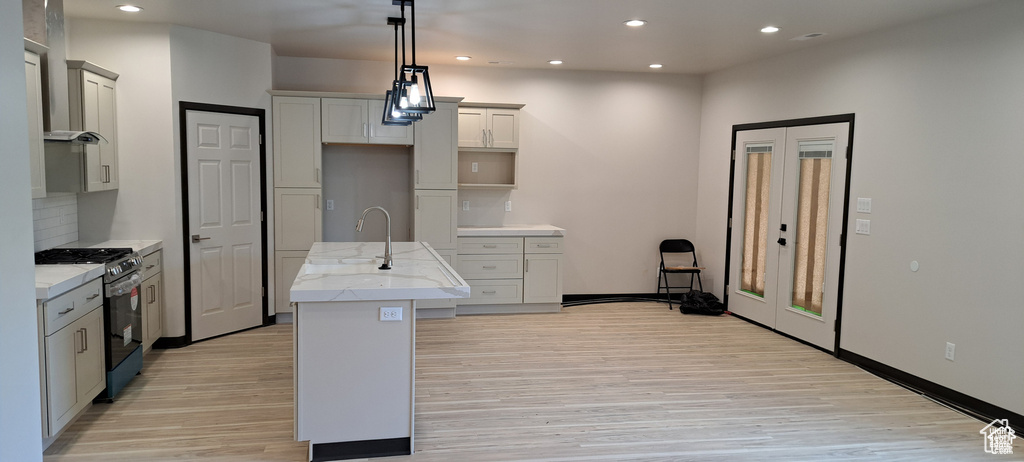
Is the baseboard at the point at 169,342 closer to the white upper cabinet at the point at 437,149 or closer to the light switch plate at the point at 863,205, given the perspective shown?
the white upper cabinet at the point at 437,149

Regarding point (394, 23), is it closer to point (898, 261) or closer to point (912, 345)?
point (898, 261)

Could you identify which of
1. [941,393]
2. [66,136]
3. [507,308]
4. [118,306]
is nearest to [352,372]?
[118,306]

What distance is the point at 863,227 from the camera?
5.07 meters

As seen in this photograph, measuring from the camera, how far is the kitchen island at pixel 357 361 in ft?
10.5

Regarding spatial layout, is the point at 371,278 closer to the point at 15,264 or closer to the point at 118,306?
the point at 15,264

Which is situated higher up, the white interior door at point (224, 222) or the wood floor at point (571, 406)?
the white interior door at point (224, 222)

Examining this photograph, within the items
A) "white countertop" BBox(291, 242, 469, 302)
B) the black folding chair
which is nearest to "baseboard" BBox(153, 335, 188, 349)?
"white countertop" BBox(291, 242, 469, 302)

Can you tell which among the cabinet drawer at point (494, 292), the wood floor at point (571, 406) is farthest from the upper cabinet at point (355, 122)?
the wood floor at point (571, 406)

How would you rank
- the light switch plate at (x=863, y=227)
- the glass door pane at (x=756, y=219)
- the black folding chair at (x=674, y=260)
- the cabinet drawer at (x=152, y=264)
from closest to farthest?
the cabinet drawer at (x=152, y=264) → the light switch plate at (x=863, y=227) → the glass door pane at (x=756, y=219) → the black folding chair at (x=674, y=260)

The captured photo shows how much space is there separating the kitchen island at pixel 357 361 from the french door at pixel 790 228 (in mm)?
3642

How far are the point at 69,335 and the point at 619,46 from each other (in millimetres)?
4625

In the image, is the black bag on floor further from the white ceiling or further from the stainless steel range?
the stainless steel range

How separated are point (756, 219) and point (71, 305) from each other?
5.74 meters

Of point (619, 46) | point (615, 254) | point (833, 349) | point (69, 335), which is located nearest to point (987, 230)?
point (833, 349)
